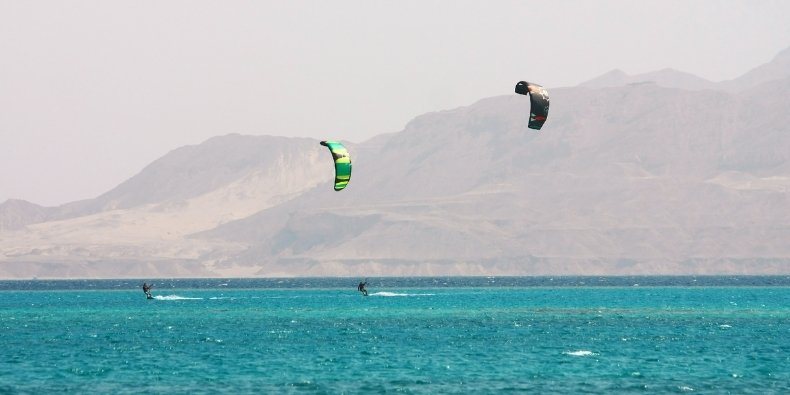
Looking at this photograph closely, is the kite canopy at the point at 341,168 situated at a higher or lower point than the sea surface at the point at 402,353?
higher

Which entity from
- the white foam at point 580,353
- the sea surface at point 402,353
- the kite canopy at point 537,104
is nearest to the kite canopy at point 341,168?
the sea surface at point 402,353

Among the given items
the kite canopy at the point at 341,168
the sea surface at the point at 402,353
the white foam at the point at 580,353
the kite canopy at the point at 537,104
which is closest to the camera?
the kite canopy at the point at 537,104

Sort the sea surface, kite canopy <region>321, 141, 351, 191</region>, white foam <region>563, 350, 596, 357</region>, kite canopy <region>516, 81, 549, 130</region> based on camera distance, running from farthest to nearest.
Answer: white foam <region>563, 350, 596, 357</region> → kite canopy <region>321, 141, 351, 191</region> → the sea surface → kite canopy <region>516, 81, 549, 130</region>

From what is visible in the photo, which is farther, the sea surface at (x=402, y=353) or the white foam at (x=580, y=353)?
the white foam at (x=580, y=353)

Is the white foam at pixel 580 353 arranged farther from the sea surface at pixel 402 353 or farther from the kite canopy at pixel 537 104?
the kite canopy at pixel 537 104

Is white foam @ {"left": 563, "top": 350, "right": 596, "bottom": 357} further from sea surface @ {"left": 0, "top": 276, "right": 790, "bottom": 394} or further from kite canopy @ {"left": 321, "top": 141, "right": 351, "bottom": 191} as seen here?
kite canopy @ {"left": 321, "top": 141, "right": 351, "bottom": 191}

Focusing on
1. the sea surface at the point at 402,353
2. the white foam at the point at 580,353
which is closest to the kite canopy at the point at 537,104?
the sea surface at the point at 402,353

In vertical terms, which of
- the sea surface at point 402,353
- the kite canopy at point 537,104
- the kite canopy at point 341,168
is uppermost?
the kite canopy at point 537,104

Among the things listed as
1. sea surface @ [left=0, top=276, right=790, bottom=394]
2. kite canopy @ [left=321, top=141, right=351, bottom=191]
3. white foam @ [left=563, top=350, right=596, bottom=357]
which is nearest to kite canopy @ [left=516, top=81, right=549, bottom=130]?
kite canopy @ [left=321, top=141, right=351, bottom=191]

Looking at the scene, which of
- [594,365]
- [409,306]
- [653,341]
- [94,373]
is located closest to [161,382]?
[94,373]

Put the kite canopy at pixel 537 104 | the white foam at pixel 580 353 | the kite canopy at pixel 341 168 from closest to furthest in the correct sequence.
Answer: the kite canopy at pixel 537 104 < the kite canopy at pixel 341 168 < the white foam at pixel 580 353

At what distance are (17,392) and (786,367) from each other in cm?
3736

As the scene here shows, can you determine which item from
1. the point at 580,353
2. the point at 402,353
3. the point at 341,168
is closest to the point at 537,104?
the point at 341,168

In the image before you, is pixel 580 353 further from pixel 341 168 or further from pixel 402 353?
pixel 341 168
